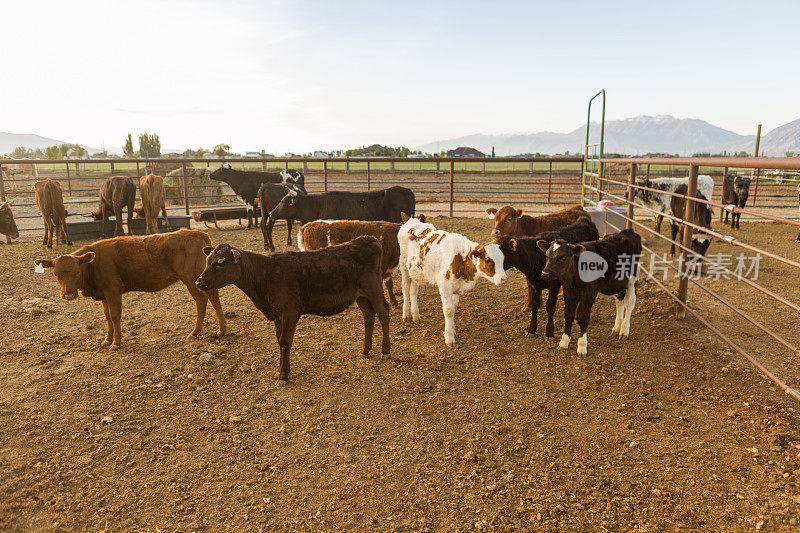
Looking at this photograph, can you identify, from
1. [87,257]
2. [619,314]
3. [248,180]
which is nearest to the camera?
[87,257]

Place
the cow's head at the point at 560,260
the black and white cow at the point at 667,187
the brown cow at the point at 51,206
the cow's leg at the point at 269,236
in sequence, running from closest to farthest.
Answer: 1. the cow's head at the point at 560,260
2. the brown cow at the point at 51,206
3. the cow's leg at the point at 269,236
4. the black and white cow at the point at 667,187

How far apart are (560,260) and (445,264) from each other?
123cm

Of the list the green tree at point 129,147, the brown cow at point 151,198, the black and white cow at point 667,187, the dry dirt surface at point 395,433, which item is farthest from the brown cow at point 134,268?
the green tree at point 129,147

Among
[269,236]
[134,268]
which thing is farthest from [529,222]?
[269,236]

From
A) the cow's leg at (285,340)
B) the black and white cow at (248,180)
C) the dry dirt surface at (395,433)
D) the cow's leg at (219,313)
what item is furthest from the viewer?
the black and white cow at (248,180)

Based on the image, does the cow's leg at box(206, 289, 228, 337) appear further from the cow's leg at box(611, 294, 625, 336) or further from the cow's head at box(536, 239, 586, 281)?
the cow's leg at box(611, 294, 625, 336)

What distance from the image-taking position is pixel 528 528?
2.60 m

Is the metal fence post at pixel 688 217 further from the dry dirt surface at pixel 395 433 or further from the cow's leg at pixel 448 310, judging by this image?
the cow's leg at pixel 448 310

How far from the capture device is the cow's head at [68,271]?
4730mm

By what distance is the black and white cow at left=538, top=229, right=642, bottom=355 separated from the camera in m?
4.70

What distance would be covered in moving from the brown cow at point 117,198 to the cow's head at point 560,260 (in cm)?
1040

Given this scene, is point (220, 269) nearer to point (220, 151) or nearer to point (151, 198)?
point (151, 198)

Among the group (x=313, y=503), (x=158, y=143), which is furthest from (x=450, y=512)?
(x=158, y=143)

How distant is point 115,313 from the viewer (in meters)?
5.05
